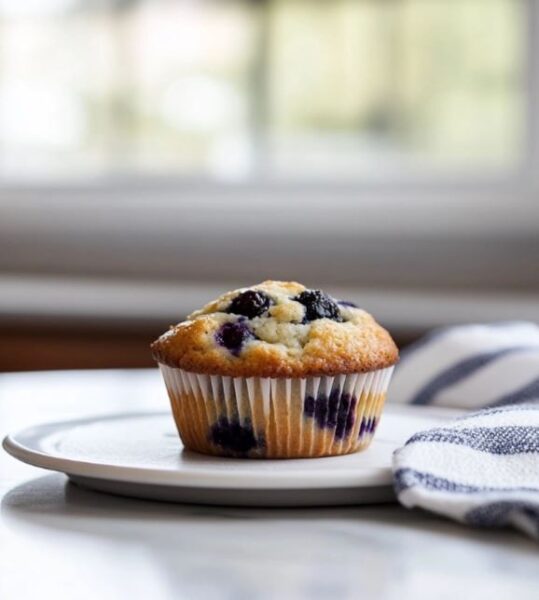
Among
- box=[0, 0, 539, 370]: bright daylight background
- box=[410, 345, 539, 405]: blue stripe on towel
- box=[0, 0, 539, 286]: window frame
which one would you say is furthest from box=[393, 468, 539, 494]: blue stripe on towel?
box=[0, 0, 539, 286]: window frame

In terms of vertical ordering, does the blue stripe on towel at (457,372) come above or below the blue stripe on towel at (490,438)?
below

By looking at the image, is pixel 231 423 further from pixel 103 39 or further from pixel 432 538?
pixel 103 39

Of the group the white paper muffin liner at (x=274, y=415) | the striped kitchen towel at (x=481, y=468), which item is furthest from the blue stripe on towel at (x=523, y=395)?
the white paper muffin liner at (x=274, y=415)

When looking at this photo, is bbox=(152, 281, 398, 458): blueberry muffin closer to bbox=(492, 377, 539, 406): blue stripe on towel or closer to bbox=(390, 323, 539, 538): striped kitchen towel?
bbox=(390, 323, 539, 538): striped kitchen towel

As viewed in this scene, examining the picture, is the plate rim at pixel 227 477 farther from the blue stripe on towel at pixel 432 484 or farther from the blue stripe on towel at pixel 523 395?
the blue stripe on towel at pixel 523 395

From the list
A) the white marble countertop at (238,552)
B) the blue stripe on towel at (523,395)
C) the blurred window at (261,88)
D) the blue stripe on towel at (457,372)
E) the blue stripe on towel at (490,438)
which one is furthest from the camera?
the blurred window at (261,88)

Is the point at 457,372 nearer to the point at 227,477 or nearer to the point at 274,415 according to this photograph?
the point at 274,415

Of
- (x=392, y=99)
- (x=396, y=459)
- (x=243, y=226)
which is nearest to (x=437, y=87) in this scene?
(x=392, y=99)

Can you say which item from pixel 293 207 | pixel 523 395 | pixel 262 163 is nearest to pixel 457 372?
pixel 523 395
